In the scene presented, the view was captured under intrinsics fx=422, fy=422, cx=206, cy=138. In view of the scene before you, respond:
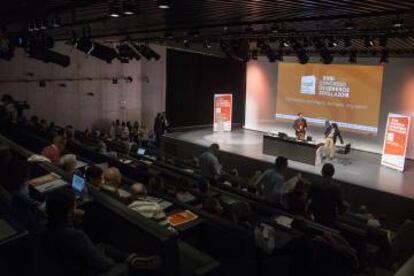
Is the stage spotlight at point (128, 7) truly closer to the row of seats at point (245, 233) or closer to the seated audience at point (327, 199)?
the row of seats at point (245, 233)

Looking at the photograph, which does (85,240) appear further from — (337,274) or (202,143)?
(202,143)

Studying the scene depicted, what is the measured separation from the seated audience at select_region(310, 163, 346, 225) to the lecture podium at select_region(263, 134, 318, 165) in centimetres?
585

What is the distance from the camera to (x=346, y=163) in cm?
1168

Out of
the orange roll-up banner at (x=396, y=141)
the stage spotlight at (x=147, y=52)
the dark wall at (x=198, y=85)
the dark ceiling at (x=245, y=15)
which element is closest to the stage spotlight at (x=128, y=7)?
the dark ceiling at (x=245, y=15)

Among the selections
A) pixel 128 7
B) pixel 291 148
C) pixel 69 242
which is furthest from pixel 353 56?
pixel 69 242

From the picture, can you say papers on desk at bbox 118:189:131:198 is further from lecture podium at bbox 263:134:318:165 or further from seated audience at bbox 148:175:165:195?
lecture podium at bbox 263:134:318:165

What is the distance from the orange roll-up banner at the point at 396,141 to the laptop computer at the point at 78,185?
8970 mm

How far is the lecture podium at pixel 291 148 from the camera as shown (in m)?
11.4

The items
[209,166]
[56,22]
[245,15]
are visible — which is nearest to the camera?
[245,15]

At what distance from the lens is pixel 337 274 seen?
461cm

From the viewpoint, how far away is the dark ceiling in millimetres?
5965

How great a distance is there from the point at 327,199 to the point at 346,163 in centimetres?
657

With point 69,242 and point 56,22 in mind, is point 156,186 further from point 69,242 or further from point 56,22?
point 56,22

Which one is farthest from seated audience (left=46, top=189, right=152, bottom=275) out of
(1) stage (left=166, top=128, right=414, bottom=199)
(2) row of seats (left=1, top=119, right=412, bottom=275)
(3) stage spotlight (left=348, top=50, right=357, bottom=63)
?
(3) stage spotlight (left=348, top=50, right=357, bottom=63)
